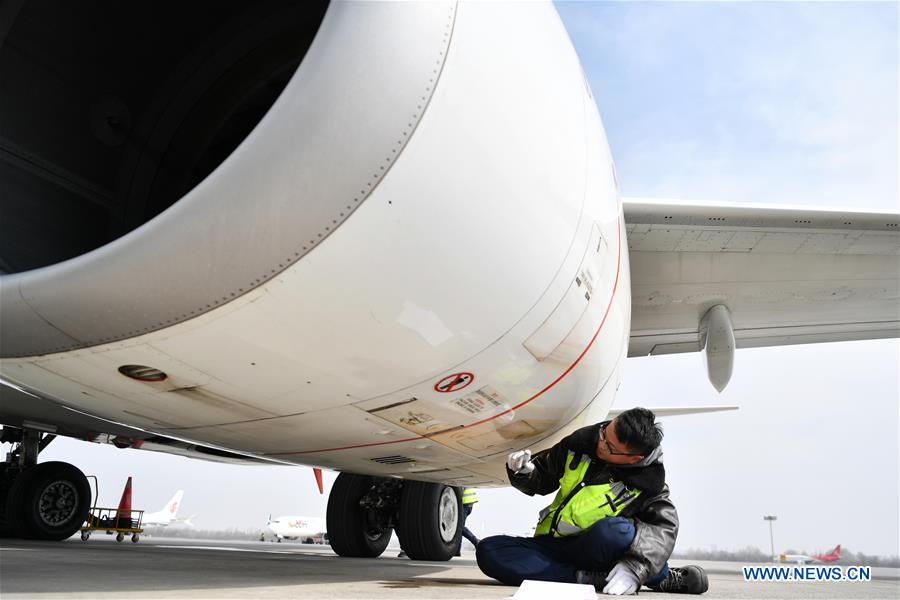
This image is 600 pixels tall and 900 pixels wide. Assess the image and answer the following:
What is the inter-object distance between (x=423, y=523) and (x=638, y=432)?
475 cm

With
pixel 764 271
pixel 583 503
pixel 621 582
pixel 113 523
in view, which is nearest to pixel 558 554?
pixel 583 503

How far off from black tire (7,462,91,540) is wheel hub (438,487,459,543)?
429 centimetres

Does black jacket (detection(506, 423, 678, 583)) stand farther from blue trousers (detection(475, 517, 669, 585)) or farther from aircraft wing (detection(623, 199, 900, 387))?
aircraft wing (detection(623, 199, 900, 387))

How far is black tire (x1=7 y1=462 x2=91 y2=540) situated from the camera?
809 centimetres

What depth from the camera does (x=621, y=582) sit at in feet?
9.90

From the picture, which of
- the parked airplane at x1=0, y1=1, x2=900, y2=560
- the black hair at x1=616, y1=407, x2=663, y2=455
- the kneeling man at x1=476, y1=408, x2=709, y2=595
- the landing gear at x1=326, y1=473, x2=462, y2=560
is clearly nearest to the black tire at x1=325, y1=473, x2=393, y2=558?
the landing gear at x1=326, y1=473, x2=462, y2=560

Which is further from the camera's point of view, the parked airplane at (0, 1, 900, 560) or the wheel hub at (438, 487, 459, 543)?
the wheel hub at (438, 487, 459, 543)

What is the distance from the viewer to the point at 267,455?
4.43 metres

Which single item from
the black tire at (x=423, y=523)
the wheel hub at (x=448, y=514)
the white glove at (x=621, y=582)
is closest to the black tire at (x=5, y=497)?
the black tire at (x=423, y=523)

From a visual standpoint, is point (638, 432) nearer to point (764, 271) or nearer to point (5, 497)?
→ point (764, 271)

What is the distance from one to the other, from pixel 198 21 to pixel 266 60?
45cm

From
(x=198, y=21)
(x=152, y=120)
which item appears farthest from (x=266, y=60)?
(x=152, y=120)

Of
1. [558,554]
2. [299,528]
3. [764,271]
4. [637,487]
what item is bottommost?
[299,528]

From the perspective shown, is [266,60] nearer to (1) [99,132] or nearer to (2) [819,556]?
(1) [99,132]
